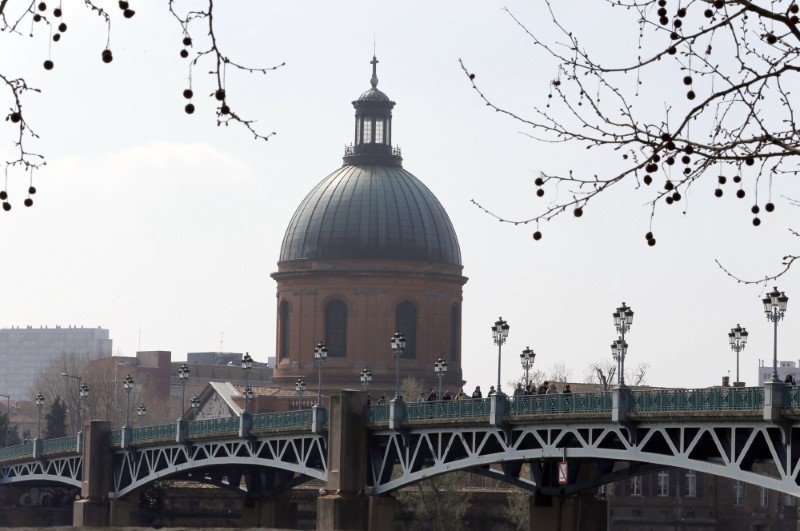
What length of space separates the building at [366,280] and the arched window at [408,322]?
66mm

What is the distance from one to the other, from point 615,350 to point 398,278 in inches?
2134

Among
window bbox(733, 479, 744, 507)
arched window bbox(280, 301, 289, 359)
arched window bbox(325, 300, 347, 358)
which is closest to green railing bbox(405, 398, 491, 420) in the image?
arched window bbox(325, 300, 347, 358)

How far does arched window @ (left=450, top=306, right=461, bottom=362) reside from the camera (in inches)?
4961

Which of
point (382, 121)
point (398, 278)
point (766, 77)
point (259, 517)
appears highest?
point (382, 121)

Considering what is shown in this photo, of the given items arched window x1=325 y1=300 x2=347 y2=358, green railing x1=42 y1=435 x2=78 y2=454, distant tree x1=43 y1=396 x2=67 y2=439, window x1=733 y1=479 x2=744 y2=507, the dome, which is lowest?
window x1=733 y1=479 x2=744 y2=507

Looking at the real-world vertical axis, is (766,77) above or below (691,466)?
above

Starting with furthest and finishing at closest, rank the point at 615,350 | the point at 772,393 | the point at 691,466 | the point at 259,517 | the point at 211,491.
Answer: the point at 211,491 < the point at 259,517 < the point at 615,350 < the point at 691,466 < the point at 772,393

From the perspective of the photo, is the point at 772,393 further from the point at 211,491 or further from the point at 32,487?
the point at 32,487

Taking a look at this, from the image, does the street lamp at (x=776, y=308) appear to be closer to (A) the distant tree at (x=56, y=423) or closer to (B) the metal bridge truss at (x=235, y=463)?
(B) the metal bridge truss at (x=235, y=463)

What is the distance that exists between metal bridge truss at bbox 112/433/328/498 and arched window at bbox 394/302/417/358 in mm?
31088

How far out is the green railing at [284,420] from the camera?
75250 mm

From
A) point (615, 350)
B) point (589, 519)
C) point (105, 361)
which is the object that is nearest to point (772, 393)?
point (589, 519)

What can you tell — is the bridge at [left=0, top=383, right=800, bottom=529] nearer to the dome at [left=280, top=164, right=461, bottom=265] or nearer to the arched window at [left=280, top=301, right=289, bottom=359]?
the dome at [left=280, top=164, right=461, bottom=265]

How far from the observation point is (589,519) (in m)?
62.9
